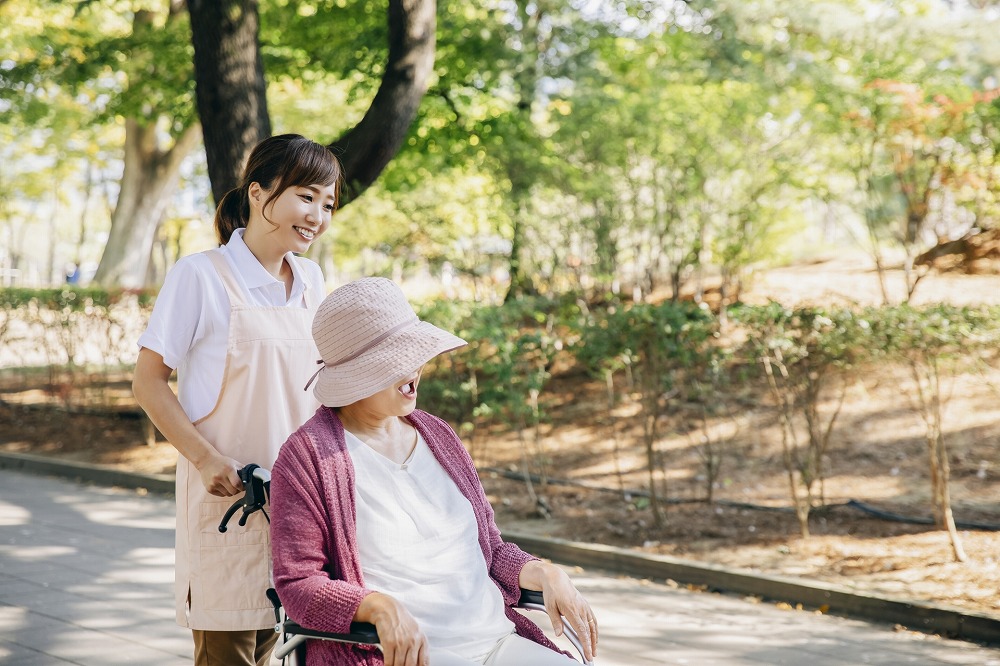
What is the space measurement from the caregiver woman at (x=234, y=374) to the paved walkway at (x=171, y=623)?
7.53 feet

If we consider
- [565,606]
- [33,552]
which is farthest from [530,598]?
[33,552]

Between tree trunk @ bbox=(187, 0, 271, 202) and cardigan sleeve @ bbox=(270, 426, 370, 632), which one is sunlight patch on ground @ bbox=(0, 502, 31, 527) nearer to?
tree trunk @ bbox=(187, 0, 271, 202)

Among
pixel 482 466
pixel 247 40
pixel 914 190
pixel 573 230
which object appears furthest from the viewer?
pixel 573 230

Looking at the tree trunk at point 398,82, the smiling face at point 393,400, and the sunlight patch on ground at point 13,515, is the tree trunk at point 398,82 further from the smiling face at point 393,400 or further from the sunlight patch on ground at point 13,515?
the smiling face at point 393,400

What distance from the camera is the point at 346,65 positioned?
41.0ft

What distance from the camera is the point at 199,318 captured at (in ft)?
9.34

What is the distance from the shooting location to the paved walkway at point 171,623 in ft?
16.9

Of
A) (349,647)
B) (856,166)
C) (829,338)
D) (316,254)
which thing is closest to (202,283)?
(349,647)

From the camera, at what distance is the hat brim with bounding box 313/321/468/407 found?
2.59 meters

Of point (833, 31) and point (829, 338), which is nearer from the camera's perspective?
point (829, 338)

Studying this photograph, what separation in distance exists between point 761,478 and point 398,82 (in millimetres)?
4719

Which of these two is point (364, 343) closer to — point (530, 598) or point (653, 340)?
point (530, 598)

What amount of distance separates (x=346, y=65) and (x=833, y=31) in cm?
606

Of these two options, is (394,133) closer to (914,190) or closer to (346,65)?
(346,65)
